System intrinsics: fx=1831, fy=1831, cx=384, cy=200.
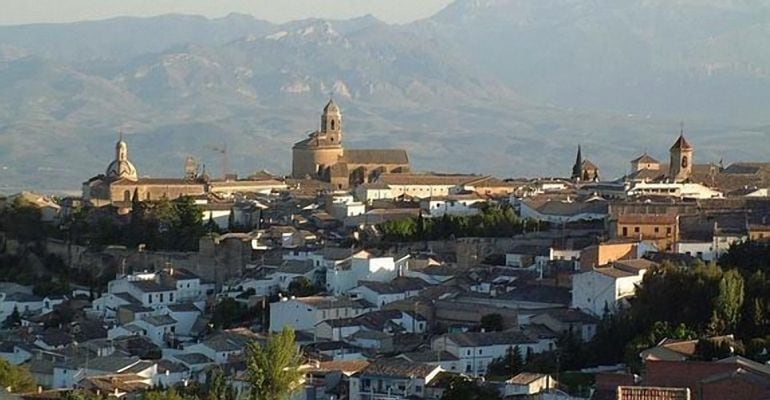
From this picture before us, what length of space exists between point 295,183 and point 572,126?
126 m

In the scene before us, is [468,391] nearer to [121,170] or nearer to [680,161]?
[680,161]

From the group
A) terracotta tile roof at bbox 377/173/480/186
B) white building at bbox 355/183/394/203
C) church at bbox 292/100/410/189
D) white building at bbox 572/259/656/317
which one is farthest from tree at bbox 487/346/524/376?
→ church at bbox 292/100/410/189

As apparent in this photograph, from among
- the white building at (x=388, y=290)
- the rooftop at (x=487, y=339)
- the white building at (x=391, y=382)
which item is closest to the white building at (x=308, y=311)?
the white building at (x=388, y=290)

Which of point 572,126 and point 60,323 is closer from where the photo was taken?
point 60,323

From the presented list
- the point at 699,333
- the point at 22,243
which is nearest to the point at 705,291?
the point at 699,333

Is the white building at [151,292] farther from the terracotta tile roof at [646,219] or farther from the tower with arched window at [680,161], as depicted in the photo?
the tower with arched window at [680,161]

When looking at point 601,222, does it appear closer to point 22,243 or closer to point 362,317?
point 362,317

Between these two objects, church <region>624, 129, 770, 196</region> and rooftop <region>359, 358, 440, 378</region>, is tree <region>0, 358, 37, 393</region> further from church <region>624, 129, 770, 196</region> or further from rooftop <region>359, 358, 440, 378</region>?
church <region>624, 129, 770, 196</region>

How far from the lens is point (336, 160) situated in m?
58.7

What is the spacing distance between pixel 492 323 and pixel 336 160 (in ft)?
82.2

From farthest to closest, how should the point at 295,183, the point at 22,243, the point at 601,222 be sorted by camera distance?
the point at 295,183, the point at 22,243, the point at 601,222

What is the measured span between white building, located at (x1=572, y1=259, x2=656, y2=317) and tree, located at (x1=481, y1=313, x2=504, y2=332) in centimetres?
141

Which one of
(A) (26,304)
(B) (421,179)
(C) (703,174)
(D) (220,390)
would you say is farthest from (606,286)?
(B) (421,179)

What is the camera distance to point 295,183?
56781 mm
